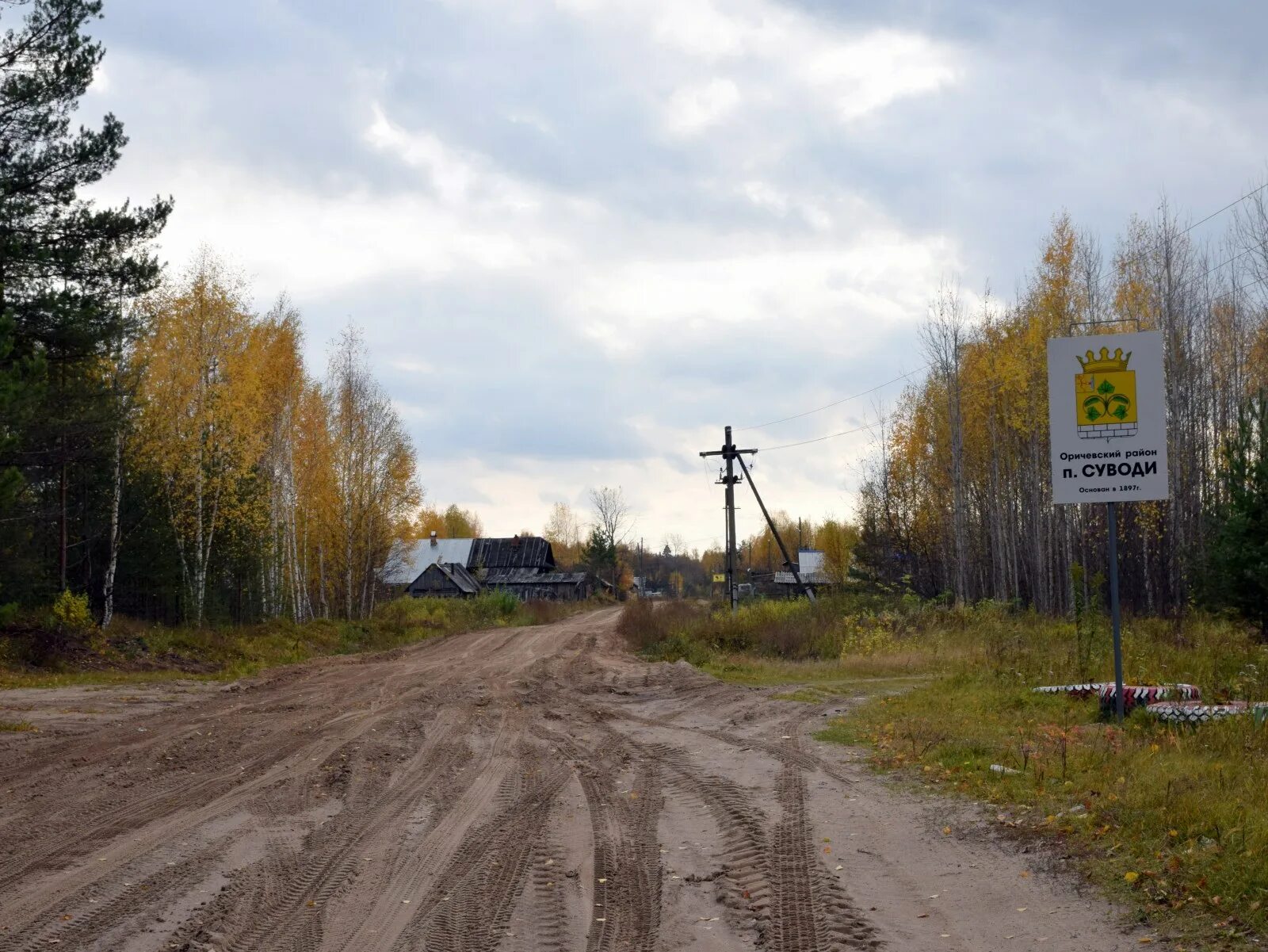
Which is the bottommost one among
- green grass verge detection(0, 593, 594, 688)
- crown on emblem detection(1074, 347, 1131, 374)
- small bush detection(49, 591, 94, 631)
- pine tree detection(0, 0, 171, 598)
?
green grass verge detection(0, 593, 594, 688)

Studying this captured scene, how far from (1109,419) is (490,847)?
7658 millimetres

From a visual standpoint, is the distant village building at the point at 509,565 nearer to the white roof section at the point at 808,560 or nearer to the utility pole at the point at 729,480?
the white roof section at the point at 808,560

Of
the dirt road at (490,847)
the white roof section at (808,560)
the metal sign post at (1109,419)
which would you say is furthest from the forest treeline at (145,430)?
the white roof section at (808,560)

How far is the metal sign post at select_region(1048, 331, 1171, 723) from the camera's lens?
35.5 feet

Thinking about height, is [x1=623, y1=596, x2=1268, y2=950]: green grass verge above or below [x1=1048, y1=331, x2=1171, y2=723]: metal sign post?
below

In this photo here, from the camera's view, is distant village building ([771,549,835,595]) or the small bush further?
distant village building ([771,549,835,595])

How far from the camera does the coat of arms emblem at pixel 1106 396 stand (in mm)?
10906

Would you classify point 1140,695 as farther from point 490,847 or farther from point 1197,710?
point 490,847

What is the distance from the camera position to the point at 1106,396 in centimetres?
1097

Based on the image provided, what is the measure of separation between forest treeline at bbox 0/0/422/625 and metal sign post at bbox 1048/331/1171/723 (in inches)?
487

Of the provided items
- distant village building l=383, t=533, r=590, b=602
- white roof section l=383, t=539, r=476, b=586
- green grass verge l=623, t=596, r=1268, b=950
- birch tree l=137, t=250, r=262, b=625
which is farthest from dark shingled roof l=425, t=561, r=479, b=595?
green grass verge l=623, t=596, r=1268, b=950

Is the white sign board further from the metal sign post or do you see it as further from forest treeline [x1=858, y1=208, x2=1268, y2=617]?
forest treeline [x1=858, y1=208, x2=1268, y2=617]

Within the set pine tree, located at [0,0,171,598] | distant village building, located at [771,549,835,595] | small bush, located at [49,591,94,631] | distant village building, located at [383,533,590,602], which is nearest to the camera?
pine tree, located at [0,0,171,598]

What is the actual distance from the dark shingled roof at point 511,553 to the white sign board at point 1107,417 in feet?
261
